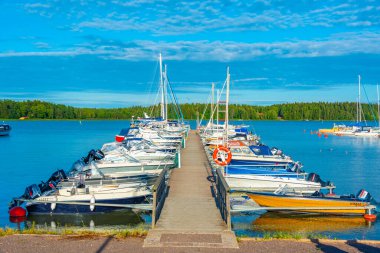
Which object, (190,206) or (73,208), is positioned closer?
(190,206)

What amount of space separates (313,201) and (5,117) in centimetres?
19727

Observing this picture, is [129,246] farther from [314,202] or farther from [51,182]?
[51,182]

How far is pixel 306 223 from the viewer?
17.8 m

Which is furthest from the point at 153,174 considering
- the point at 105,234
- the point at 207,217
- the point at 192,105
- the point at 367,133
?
the point at 192,105

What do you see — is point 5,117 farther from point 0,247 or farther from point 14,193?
point 0,247

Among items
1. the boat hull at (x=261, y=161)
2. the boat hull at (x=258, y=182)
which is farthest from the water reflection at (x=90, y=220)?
the boat hull at (x=261, y=161)

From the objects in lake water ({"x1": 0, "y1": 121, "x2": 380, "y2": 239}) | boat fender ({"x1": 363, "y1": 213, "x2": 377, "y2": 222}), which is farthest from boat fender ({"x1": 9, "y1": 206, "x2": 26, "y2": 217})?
boat fender ({"x1": 363, "y1": 213, "x2": 377, "y2": 222})

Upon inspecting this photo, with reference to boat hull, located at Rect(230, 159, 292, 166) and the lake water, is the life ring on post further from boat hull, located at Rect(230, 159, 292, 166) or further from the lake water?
boat hull, located at Rect(230, 159, 292, 166)

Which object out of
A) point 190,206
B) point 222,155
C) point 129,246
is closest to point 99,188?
point 190,206

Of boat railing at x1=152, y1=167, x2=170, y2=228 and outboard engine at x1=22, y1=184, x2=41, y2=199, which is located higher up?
boat railing at x1=152, y1=167, x2=170, y2=228

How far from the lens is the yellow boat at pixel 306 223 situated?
17.1m

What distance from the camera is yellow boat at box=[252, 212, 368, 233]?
56.0 feet

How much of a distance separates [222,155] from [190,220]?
855 centimetres

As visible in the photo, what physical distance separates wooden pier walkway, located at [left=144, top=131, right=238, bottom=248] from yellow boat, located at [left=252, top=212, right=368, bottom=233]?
2547 millimetres
